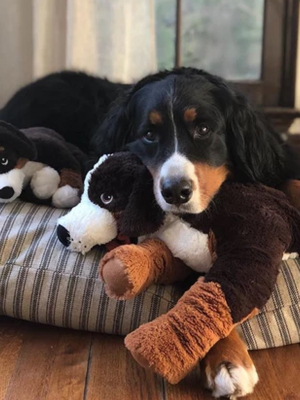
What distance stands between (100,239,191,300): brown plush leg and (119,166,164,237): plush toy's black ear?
0.13 ft

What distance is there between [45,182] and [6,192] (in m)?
0.14

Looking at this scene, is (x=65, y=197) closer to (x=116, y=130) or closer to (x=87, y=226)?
(x=116, y=130)

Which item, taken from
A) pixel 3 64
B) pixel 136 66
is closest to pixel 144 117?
pixel 136 66

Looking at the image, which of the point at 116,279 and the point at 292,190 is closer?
the point at 116,279

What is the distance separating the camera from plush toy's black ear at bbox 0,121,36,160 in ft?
5.57

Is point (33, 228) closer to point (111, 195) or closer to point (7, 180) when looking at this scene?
point (7, 180)

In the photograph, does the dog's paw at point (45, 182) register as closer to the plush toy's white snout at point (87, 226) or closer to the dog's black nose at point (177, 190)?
the plush toy's white snout at point (87, 226)

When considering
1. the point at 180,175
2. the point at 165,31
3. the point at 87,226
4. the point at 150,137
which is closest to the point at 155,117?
the point at 150,137

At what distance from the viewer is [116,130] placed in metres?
1.73

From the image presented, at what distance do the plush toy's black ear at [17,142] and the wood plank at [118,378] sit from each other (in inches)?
24.5

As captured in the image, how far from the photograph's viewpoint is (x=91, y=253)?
1.52 metres

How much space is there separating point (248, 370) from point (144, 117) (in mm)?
707

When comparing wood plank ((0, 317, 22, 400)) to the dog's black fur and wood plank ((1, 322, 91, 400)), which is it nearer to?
wood plank ((1, 322, 91, 400))

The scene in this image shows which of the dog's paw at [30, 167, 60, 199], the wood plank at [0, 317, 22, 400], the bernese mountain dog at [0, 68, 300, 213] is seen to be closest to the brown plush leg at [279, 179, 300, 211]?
the bernese mountain dog at [0, 68, 300, 213]
